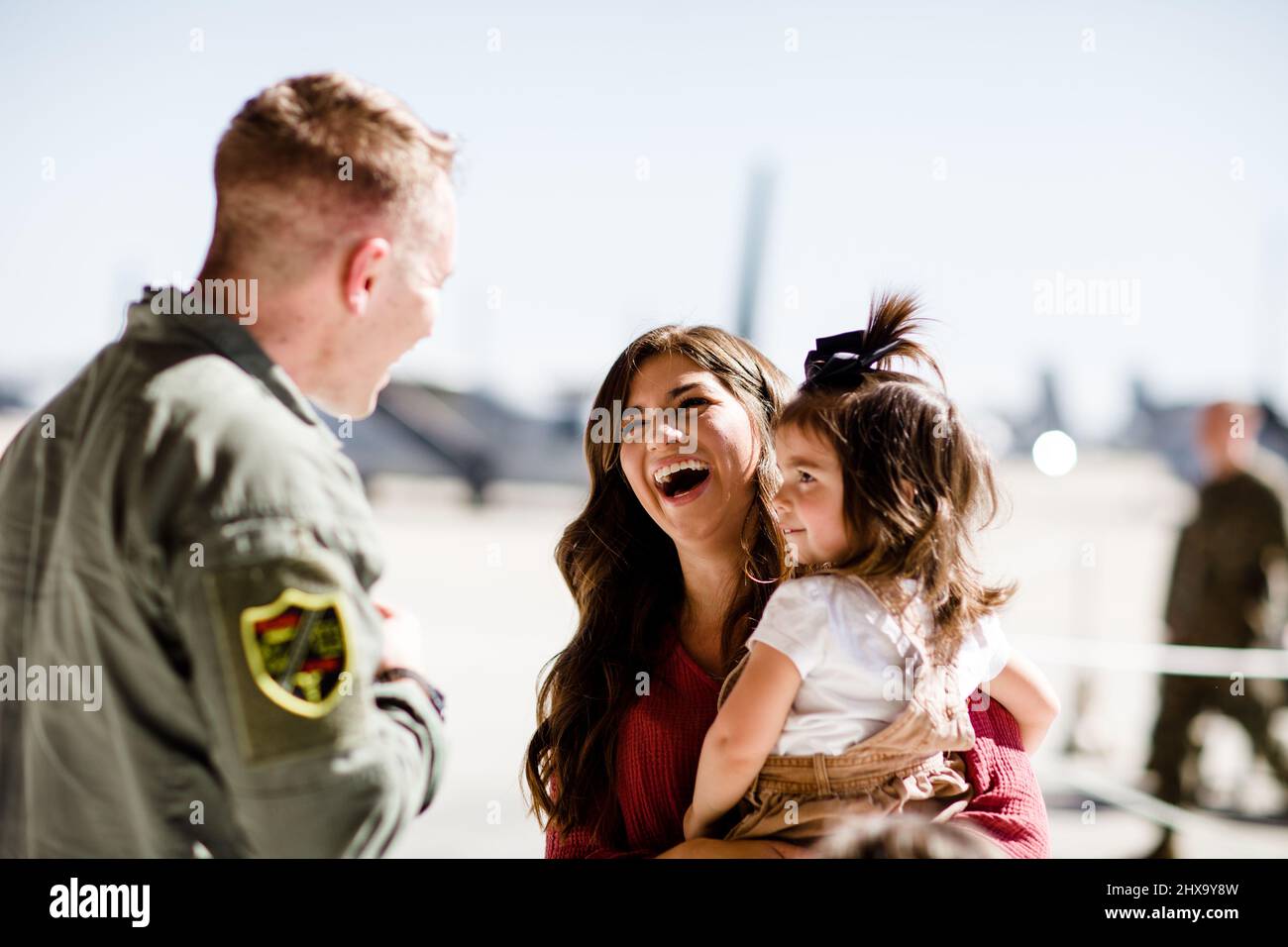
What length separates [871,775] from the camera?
159cm

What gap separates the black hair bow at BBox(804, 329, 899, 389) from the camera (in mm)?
1718

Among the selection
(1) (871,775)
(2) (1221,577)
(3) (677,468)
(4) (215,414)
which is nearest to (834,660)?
(1) (871,775)

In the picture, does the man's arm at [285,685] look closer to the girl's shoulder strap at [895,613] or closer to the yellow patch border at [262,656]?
the yellow patch border at [262,656]

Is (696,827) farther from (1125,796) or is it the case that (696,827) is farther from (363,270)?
(1125,796)

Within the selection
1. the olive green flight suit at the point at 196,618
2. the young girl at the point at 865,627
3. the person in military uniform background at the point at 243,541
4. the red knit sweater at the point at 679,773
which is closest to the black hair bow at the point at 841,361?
the young girl at the point at 865,627

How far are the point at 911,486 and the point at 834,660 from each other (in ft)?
0.93

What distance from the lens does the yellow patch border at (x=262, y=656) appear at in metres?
1.12

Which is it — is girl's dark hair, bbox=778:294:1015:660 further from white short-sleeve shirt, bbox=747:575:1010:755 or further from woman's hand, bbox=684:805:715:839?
woman's hand, bbox=684:805:715:839
